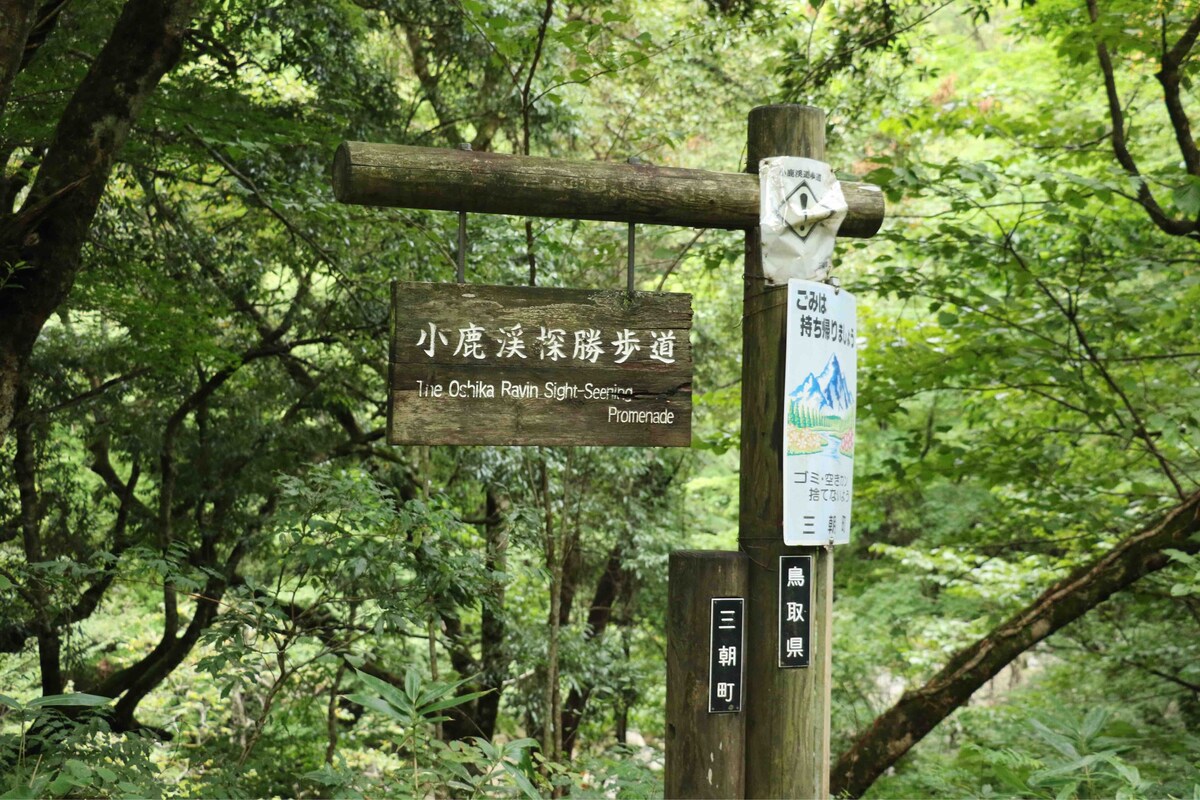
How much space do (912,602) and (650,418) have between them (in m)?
8.11

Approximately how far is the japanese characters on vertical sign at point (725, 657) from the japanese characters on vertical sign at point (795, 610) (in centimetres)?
11

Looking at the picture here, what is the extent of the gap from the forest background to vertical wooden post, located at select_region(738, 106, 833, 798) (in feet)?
2.05

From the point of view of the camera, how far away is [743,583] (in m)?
2.51

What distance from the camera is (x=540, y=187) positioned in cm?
241

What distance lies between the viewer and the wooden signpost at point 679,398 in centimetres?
230

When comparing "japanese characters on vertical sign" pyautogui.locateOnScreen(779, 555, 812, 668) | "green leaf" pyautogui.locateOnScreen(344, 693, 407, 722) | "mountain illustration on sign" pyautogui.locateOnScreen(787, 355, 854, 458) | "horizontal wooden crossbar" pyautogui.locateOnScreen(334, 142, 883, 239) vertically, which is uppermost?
"horizontal wooden crossbar" pyautogui.locateOnScreen(334, 142, 883, 239)

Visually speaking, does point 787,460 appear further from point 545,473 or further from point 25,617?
point 25,617

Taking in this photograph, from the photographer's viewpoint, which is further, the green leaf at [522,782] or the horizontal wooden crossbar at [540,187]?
the horizontal wooden crossbar at [540,187]

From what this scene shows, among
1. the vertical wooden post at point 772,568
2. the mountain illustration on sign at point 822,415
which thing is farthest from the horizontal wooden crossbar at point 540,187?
the mountain illustration on sign at point 822,415

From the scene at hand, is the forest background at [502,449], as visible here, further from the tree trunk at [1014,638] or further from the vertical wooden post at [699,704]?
the vertical wooden post at [699,704]

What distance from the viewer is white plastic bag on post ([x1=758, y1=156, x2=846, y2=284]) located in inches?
101

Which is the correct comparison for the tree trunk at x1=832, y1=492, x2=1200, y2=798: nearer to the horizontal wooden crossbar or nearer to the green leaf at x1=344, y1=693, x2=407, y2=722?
the horizontal wooden crossbar

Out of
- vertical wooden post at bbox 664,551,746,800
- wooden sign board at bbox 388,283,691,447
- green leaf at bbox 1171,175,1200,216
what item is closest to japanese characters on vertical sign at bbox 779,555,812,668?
vertical wooden post at bbox 664,551,746,800

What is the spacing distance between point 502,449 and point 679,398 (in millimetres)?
4472
